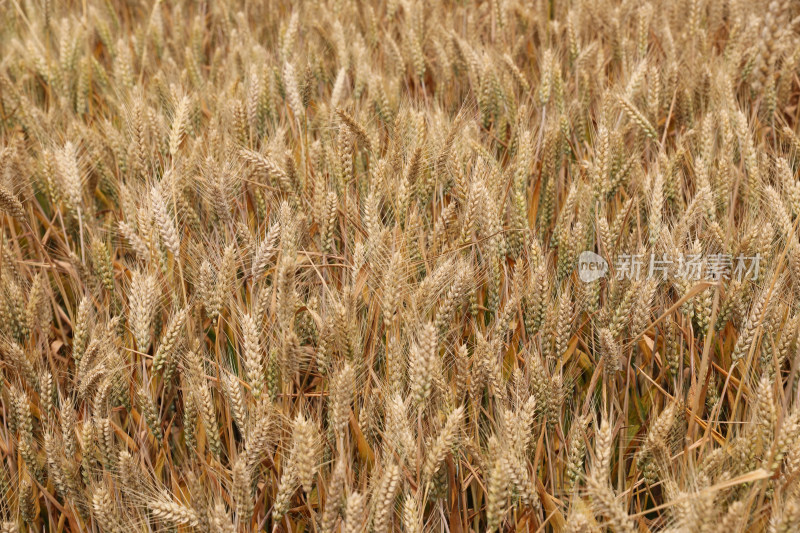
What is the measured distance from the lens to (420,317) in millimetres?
1430

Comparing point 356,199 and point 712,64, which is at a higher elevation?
point 712,64

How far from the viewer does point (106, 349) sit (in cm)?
150

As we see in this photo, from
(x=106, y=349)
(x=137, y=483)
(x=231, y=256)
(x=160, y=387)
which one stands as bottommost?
(x=160, y=387)

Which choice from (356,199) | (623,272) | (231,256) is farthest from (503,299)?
(231,256)

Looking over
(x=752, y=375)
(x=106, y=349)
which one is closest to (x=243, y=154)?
(x=106, y=349)

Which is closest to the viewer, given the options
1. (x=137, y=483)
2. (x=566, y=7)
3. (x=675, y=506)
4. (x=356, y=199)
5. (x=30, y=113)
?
(x=675, y=506)

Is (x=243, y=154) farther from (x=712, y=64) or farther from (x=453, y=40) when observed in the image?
(x=712, y=64)

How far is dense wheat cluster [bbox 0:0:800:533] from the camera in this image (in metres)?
1.25

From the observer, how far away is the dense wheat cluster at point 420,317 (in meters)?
1.25

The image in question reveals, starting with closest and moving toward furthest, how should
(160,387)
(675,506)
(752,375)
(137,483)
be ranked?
(675,506) → (137,483) → (752,375) → (160,387)

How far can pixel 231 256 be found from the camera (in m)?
1.50

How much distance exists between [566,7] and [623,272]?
2.07 meters

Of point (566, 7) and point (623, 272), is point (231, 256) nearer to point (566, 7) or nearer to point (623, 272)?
point (623, 272)

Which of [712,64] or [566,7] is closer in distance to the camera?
[712,64]
